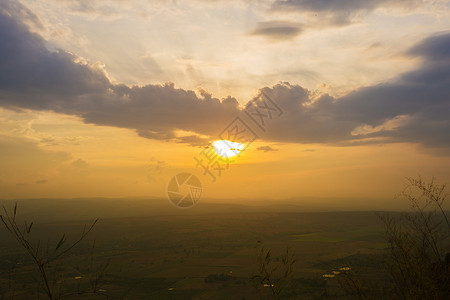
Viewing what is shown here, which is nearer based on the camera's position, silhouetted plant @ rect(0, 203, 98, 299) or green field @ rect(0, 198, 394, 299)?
silhouetted plant @ rect(0, 203, 98, 299)

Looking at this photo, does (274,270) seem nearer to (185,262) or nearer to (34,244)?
(34,244)

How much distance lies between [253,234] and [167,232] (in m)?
48.8

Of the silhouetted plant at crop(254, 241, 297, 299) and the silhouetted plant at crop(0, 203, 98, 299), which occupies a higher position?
the silhouetted plant at crop(0, 203, 98, 299)

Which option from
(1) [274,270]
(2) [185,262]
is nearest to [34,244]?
(1) [274,270]

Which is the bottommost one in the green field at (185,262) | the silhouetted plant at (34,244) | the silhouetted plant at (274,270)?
the green field at (185,262)

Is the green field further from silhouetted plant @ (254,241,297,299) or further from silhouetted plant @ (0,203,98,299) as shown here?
silhouetted plant @ (0,203,98,299)

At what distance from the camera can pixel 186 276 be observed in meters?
76.3


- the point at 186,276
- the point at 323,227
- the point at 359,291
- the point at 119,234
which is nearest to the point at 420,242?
the point at 359,291

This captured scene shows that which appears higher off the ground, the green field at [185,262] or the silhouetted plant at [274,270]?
the silhouetted plant at [274,270]

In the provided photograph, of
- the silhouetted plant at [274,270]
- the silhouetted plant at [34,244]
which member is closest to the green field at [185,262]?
the silhouetted plant at [274,270]

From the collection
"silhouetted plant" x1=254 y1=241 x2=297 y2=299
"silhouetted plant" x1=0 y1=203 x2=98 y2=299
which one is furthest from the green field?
"silhouetted plant" x1=0 y1=203 x2=98 y2=299

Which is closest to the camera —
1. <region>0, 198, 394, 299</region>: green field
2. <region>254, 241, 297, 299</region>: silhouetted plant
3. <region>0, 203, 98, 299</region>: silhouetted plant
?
<region>0, 203, 98, 299</region>: silhouetted plant

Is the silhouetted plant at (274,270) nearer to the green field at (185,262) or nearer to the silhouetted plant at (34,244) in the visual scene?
the silhouetted plant at (34,244)

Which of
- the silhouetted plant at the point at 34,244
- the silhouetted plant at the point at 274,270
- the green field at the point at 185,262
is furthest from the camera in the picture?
the green field at the point at 185,262
